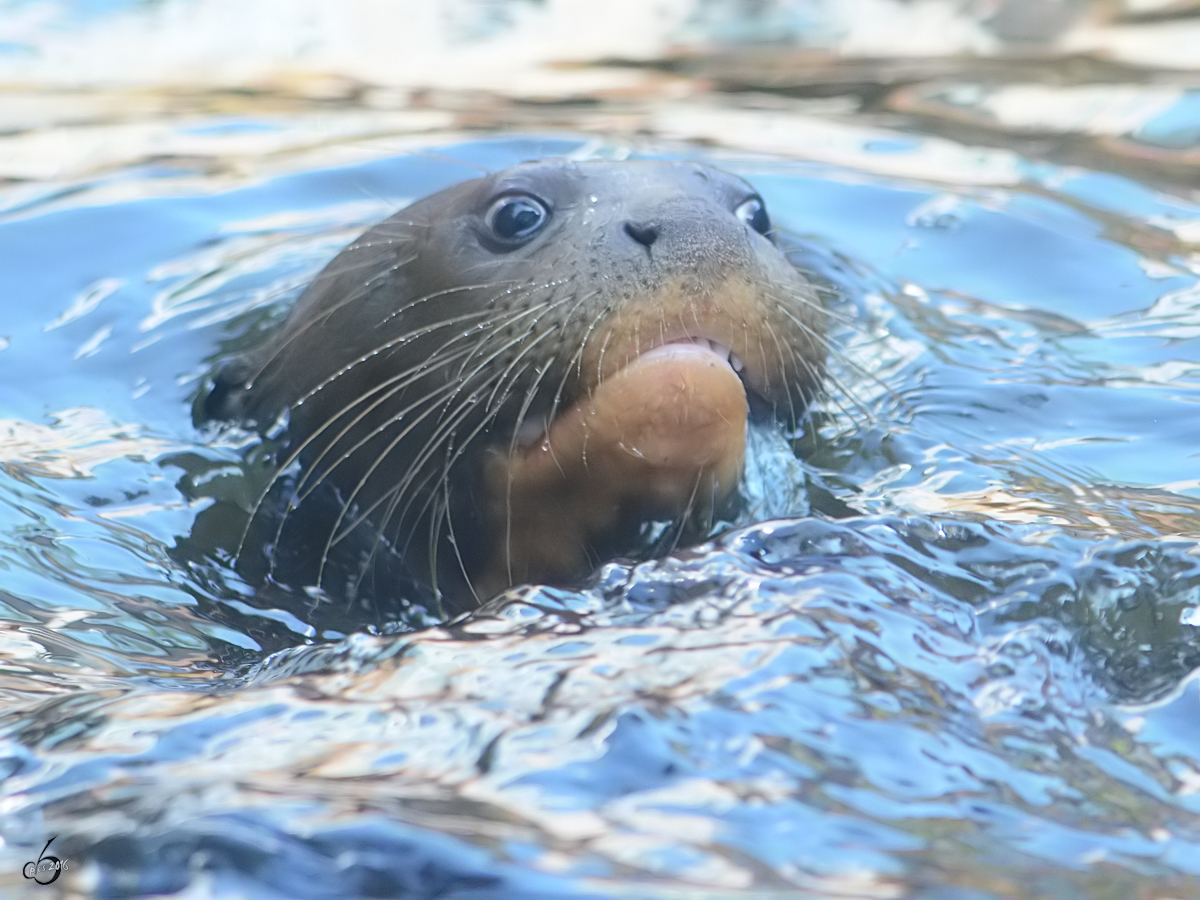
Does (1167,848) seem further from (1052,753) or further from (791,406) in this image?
(791,406)

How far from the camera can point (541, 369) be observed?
9.27ft

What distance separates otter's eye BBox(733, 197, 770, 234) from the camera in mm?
3389

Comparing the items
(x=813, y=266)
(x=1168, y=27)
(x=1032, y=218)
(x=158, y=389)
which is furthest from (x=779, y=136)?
(x=158, y=389)

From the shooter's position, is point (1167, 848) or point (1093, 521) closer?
point (1167, 848)

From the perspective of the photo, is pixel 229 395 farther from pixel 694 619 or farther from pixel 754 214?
pixel 694 619

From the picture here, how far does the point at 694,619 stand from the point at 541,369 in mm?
630

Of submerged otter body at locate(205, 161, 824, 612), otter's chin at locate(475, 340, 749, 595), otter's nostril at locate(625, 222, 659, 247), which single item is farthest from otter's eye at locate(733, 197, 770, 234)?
otter's chin at locate(475, 340, 749, 595)

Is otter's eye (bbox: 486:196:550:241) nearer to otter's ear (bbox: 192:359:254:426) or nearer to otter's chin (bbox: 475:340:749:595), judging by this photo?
otter's chin (bbox: 475:340:749:595)

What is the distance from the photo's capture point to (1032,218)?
548cm

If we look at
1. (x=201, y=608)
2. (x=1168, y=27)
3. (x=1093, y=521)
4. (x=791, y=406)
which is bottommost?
(x=201, y=608)

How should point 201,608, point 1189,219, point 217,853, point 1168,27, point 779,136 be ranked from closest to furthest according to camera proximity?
point 217,853, point 201,608, point 1189,219, point 779,136, point 1168,27

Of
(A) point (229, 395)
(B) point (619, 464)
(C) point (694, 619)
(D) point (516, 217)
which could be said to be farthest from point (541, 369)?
(A) point (229, 395)

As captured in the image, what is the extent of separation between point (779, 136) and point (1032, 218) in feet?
4.20

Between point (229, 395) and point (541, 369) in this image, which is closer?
A: point (541, 369)
